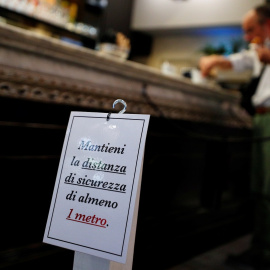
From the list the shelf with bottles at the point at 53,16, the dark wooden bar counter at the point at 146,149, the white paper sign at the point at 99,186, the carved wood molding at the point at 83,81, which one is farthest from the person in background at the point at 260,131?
the shelf with bottles at the point at 53,16

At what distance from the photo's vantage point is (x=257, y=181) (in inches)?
94.7

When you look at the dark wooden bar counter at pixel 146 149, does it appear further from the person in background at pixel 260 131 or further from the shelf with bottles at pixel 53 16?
the shelf with bottles at pixel 53 16

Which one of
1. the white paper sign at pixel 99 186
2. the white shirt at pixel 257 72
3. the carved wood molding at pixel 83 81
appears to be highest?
the white shirt at pixel 257 72

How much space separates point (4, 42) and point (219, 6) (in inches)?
140

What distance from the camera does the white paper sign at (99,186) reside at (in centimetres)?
66

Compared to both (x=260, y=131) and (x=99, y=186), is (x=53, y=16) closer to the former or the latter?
(x=260, y=131)

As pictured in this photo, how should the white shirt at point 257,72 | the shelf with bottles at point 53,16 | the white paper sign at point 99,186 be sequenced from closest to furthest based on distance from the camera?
the white paper sign at point 99,186
the white shirt at point 257,72
the shelf with bottles at point 53,16

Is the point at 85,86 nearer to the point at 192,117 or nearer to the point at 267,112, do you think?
the point at 192,117

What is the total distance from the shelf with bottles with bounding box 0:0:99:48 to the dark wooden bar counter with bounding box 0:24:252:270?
2085 mm

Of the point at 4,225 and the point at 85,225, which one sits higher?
the point at 85,225

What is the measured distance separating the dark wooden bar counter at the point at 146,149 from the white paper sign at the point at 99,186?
79 centimetres

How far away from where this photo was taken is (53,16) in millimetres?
3848

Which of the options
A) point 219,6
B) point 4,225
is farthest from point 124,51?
point 219,6

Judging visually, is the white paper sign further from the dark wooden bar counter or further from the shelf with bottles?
the shelf with bottles
